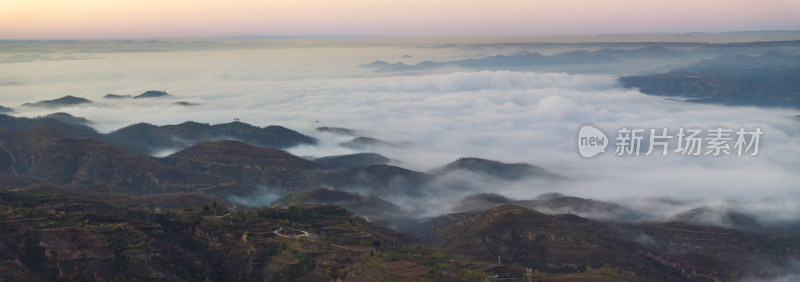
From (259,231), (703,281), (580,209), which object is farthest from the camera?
(580,209)

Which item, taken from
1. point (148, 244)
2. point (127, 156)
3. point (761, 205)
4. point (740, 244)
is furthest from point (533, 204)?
point (127, 156)

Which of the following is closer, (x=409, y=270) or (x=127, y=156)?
(x=409, y=270)

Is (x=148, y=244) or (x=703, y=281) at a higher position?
(x=148, y=244)

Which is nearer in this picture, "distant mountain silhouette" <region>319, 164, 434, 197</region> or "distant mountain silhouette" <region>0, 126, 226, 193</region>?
"distant mountain silhouette" <region>0, 126, 226, 193</region>

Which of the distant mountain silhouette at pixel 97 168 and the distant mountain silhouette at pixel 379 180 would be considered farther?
the distant mountain silhouette at pixel 379 180

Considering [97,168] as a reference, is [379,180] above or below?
A: below

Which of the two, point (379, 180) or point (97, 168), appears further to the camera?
point (379, 180)

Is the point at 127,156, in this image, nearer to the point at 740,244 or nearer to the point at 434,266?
the point at 434,266

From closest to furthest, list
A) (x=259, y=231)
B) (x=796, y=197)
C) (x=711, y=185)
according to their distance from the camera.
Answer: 1. (x=259, y=231)
2. (x=796, y=197)
3. (x=711, y=185)

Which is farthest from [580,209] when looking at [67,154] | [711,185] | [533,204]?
[67,154]
